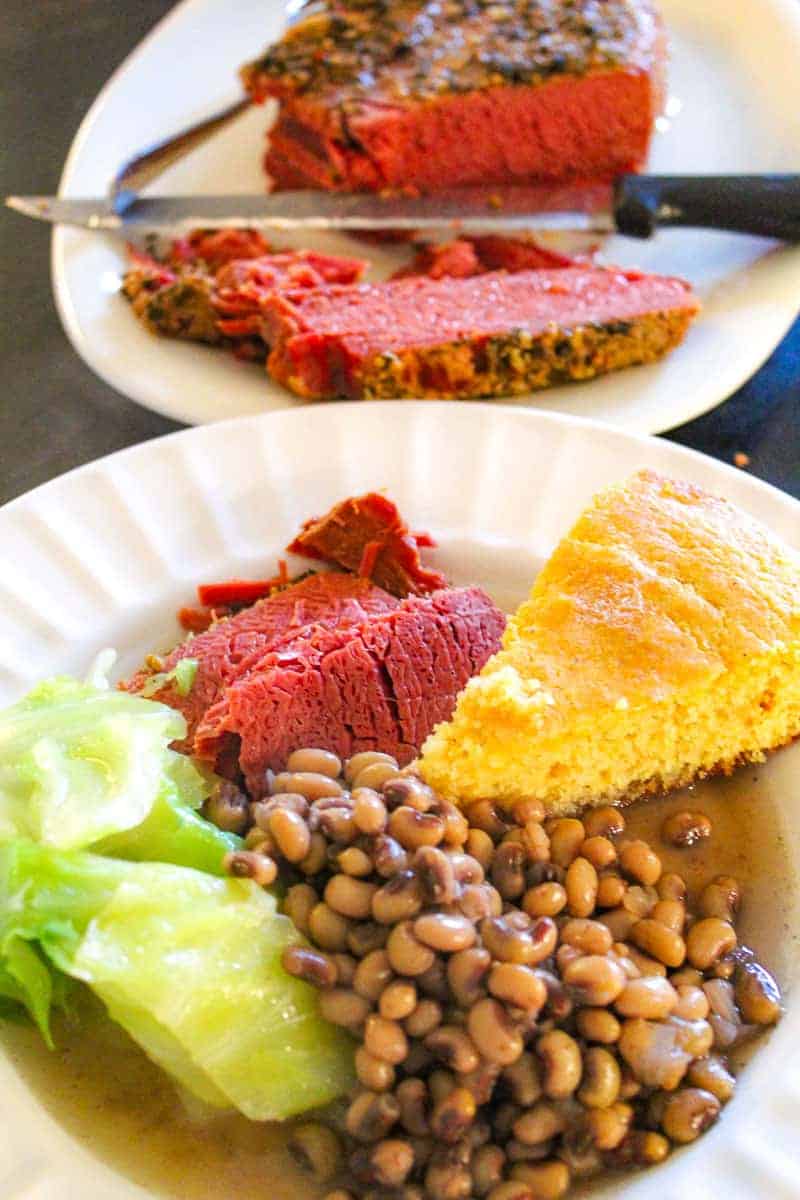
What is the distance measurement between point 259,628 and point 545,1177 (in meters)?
1.41

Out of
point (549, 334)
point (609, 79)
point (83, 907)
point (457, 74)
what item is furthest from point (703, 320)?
point (83, 907)

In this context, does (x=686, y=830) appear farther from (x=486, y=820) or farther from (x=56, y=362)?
(x=56, y=362)

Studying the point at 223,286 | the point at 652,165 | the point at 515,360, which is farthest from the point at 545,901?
the point at 652,165

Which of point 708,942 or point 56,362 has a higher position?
point 708,942

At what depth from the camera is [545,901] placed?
2.08 m

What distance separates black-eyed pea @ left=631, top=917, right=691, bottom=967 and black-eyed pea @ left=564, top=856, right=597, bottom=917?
10cm

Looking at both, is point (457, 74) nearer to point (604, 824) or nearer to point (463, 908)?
point (604, 824)

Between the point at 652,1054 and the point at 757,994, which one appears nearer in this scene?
the point at 652,1054

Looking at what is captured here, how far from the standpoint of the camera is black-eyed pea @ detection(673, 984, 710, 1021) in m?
1.99

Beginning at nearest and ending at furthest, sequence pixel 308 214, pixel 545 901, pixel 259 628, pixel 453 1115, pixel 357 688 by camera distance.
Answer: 1. pixel 453 1115
2. pixel 545 901
3. pixel 357 688
4. pixel 259 628
5. pixel 308 214

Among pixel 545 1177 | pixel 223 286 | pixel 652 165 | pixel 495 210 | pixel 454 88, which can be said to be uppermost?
pixel 454 88

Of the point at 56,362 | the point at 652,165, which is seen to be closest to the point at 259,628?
the point at 56,362

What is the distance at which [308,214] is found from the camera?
13.4 ft

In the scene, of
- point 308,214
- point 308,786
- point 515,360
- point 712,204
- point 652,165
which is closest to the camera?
point 308,786
